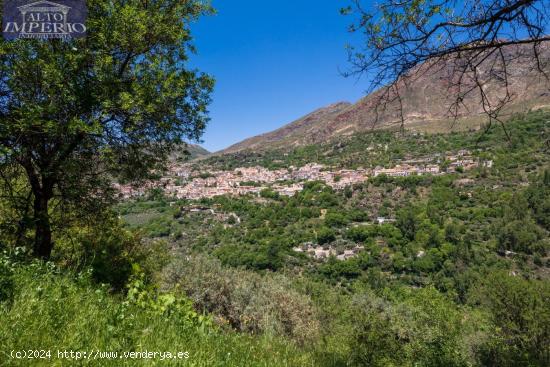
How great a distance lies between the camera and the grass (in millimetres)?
1838

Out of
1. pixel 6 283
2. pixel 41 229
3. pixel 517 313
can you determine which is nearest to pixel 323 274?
pixel 517 313

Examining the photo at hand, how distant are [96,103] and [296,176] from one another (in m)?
121

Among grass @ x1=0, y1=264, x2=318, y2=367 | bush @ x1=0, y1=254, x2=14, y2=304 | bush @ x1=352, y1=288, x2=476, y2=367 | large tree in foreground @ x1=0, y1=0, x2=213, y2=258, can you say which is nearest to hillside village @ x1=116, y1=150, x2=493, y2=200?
bush @ x1=352, y1=288, x2=476, y2=367

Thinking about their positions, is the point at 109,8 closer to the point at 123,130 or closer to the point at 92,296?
the point at 123,130

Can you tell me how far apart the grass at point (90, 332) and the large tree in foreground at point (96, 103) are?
2.38 m

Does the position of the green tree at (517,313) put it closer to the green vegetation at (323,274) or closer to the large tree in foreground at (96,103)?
the green vegetation at (323,274)

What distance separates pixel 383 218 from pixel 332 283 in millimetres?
32669

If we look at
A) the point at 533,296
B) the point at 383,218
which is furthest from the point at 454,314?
the point at 383,218

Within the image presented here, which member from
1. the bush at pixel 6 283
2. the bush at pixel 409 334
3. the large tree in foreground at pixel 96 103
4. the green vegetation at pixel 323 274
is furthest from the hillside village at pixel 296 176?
the bush at pixel 6 283

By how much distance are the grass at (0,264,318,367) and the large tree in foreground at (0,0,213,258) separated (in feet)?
7.80

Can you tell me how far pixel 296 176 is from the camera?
125312 millimetres

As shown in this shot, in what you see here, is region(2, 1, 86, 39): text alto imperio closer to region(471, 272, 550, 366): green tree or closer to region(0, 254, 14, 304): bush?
region(0, 254, 14, 304): bush

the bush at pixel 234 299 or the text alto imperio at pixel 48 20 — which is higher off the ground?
the text alto imperio at pixel 48 20

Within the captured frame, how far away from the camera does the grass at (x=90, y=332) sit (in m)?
1.84
